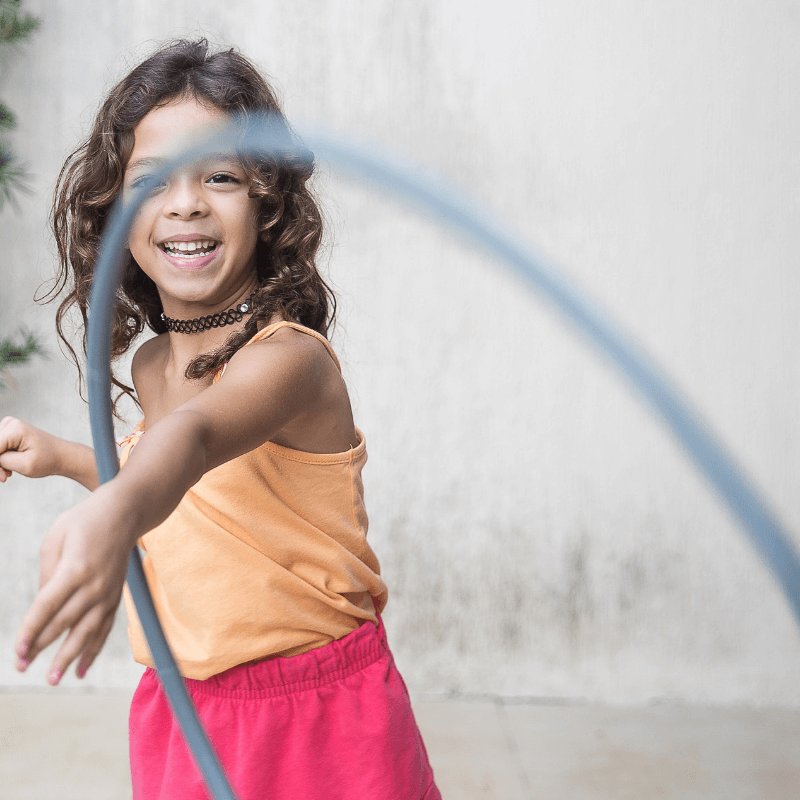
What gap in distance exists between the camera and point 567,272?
1.64 m

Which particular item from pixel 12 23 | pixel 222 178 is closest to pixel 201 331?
pixel 222 178

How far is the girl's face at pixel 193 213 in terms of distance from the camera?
0.71 m

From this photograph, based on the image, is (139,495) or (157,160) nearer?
(139,495)

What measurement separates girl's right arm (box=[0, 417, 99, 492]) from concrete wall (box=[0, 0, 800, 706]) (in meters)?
0.90

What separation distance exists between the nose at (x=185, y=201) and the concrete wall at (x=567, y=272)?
88 centimetres

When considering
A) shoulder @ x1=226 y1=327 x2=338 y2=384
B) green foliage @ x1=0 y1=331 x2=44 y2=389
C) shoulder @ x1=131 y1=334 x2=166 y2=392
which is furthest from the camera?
green foliage @ x1=0 y1=331 x2=44 y2=389

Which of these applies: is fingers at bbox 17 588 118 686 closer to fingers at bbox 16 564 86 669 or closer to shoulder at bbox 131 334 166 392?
fingers at bbox 16 564 86 669

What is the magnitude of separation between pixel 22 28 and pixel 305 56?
1.59 feet

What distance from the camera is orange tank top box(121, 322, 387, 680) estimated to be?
2.26ft

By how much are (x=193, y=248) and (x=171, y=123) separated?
0.34ft

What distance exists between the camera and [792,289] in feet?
5.37

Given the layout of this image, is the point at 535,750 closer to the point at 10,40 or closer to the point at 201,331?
the point at 201,331

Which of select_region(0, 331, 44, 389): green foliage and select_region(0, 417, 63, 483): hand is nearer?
select_region(0, 417, 63, 483): hand

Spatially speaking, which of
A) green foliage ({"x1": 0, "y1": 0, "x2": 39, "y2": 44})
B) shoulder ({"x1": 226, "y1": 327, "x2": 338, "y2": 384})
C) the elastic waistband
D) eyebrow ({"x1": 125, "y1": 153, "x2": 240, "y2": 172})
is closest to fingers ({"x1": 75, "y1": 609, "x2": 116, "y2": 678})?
shoulder ({"x1": 226, "y1": 327, "x2": 338, "y2": 384})
